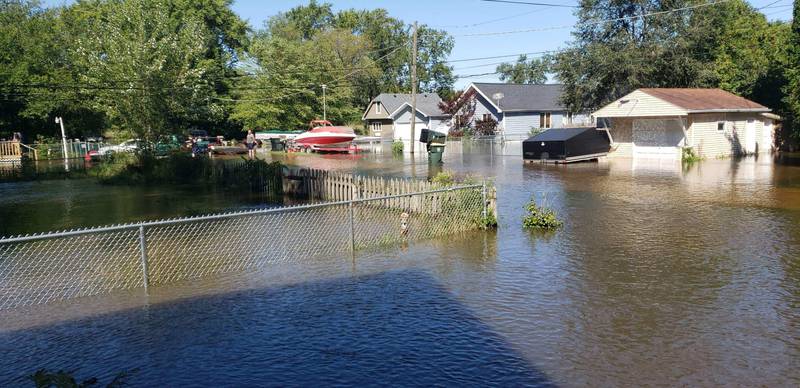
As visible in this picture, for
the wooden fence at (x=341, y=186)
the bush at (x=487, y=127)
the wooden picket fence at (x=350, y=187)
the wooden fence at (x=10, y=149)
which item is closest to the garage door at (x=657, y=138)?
the wooden fence at (x=341, y=186)

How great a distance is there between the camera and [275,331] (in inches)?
309

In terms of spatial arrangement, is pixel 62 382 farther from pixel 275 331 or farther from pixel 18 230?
pixel 18 230

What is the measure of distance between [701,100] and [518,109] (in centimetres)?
2385

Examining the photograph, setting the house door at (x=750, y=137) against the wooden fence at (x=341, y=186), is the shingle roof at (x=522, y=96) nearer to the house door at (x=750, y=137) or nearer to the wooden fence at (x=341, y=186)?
the house door at (x=750, y=137)

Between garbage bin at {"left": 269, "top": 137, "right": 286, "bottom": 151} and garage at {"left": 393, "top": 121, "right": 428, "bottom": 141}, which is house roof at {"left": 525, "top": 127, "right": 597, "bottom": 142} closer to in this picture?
garbage bin at {"left": 269, "top": 137, "right": 286, "bottom": 151}

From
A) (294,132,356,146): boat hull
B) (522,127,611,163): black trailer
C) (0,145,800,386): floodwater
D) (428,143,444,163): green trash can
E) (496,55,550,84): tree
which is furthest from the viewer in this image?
(496,55,550,84): tree

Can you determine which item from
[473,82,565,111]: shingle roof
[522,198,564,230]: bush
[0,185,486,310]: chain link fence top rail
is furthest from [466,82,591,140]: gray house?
[0,185,486,310]: chain link fence top rail

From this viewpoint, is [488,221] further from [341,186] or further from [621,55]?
[621,55]

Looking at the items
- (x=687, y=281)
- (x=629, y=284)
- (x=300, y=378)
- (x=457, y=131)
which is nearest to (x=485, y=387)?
(x=300, y=378)

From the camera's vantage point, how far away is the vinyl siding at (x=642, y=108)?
29.8 metres

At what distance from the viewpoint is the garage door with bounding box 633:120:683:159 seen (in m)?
31.2

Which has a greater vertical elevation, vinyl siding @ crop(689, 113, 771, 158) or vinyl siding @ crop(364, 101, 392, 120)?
vinyl siding @ crop(364, 101, 392, 120)

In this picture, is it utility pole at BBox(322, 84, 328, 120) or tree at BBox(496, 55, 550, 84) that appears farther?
tree at BBox(496, 55, 550, 84)

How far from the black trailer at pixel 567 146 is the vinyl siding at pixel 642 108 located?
150 cm
